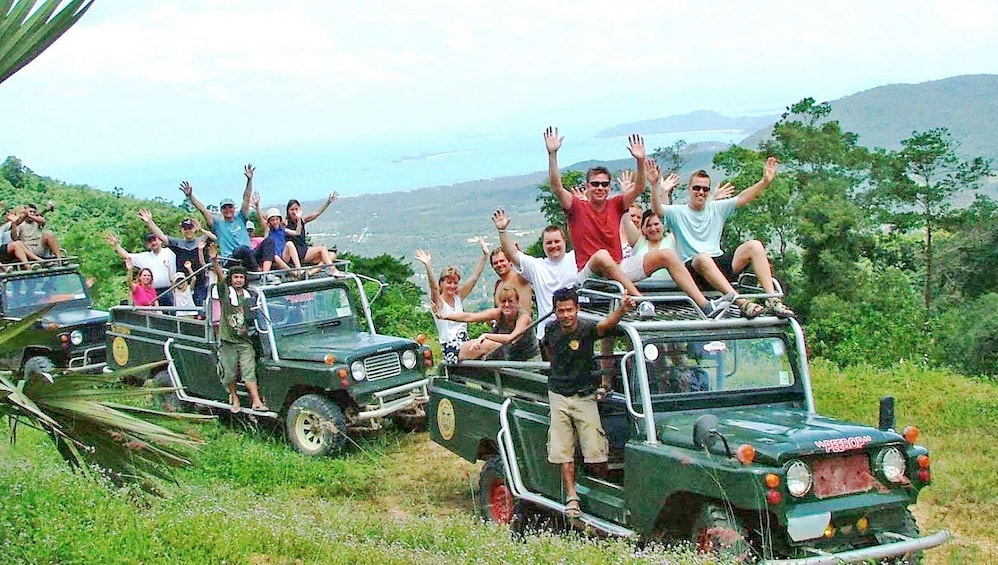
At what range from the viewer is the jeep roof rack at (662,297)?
749cm

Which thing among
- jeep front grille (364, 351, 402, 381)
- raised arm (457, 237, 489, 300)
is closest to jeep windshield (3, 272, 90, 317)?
jeep front grille (364, 351, 402, 381)

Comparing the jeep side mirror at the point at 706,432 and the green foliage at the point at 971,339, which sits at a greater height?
the jeep side mirror at the point at 706,432

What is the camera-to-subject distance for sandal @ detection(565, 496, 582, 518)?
734cm

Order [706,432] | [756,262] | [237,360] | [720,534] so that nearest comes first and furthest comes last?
[720,534]
[706,432]
[756,262]
[237,360]

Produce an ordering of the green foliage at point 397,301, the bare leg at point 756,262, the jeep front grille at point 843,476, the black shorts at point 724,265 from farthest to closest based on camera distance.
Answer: the green foliage at point 397,301 < the black shorts at point 724,265 < the bare leg at point 756,262 < the jeep front grille at point 843,476

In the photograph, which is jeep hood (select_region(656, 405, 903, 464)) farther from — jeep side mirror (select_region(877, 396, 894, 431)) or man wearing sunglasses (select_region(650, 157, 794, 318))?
man wearing sunglasses (select_region(650, 157, 794, 318))

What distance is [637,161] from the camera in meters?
8.84

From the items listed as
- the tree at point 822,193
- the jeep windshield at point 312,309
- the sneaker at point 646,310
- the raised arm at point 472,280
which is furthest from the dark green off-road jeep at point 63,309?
the tree at point 822,193

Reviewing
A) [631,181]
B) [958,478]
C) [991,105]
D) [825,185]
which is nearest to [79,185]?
[825,185]

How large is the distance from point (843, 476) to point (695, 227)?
285cm

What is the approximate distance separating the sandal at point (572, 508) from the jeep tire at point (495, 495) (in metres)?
1.02

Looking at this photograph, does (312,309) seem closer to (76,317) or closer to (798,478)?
(76,317)

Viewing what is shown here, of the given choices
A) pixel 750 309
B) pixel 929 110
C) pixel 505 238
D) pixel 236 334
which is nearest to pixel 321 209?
pixel 236 334

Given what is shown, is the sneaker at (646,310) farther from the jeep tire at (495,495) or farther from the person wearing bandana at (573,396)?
the jeep tire at (495,495)
